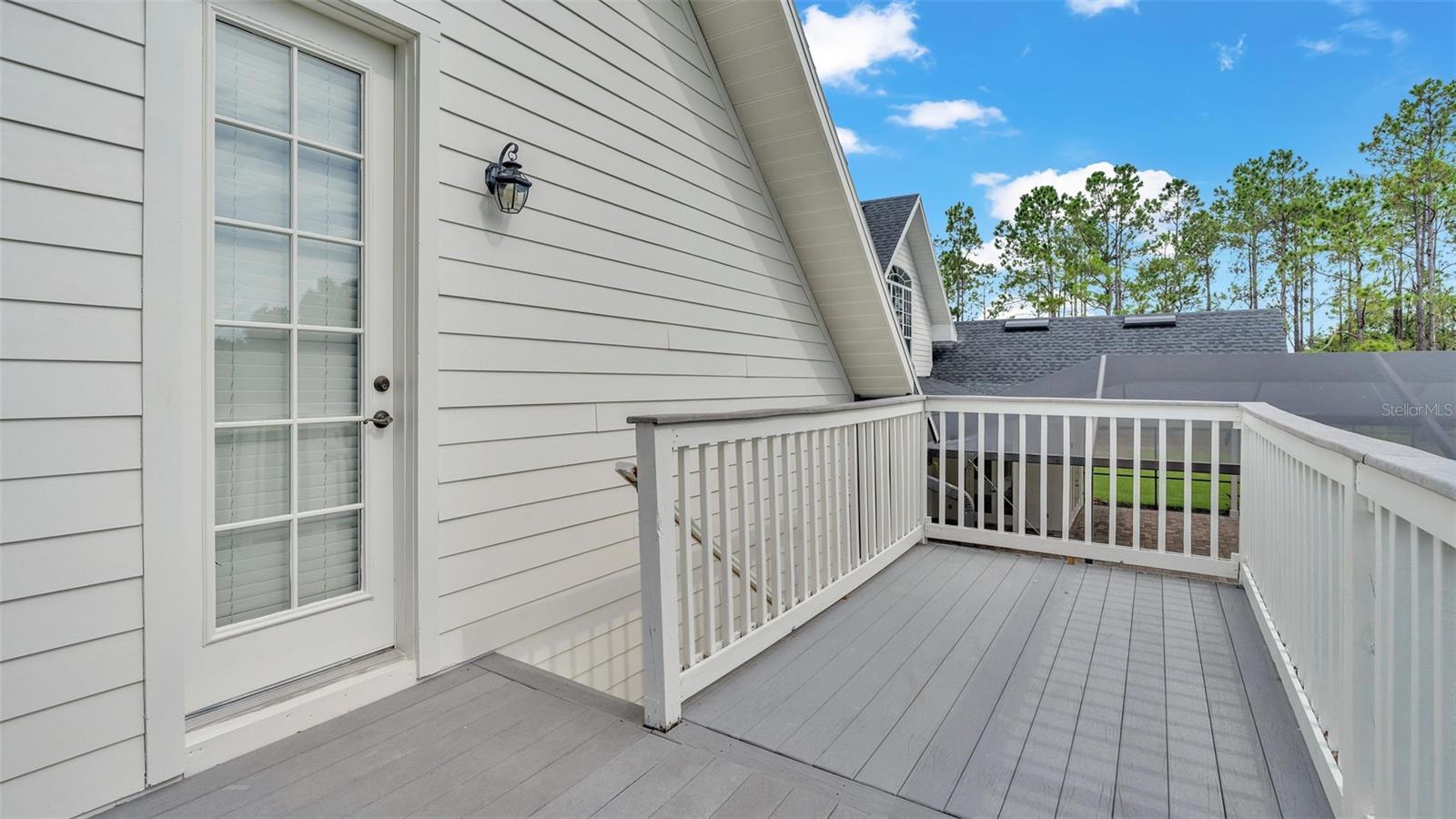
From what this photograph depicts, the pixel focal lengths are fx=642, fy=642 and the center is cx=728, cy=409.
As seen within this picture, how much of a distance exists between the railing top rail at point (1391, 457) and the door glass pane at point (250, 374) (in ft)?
8.55

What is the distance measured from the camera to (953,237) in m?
22.7

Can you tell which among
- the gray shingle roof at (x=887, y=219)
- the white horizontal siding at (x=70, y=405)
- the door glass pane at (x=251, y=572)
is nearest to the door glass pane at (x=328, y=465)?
the door glass pane at (x=251, y=572)

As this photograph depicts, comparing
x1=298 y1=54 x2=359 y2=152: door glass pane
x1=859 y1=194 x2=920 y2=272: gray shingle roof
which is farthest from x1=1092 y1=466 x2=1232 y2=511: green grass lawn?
x1=298 y1=54 x2=359 y2=152: door glass pane

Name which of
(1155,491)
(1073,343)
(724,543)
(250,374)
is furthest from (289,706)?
(1073,343)

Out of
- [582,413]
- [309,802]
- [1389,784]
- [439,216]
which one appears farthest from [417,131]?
[1389,784]

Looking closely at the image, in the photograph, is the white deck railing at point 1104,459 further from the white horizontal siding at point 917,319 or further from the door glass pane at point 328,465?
the white horizontal siding at point 917,319

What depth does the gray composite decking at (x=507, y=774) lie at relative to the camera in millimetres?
1583

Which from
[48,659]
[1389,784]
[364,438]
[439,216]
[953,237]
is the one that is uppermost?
[953,237]

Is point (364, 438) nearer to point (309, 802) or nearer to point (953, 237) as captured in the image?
point (309, 802)

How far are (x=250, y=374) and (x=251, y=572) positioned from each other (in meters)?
0.59

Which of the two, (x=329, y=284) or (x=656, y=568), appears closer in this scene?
(x=656, y=568)

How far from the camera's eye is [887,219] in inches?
444

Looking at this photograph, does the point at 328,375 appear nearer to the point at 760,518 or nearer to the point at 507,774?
the point at 507,774

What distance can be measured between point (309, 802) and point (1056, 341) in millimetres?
13457
